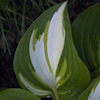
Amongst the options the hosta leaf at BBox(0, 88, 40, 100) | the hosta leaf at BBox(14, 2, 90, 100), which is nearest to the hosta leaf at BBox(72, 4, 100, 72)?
the hosta leaf at BBox(14, 2, 90, 100)

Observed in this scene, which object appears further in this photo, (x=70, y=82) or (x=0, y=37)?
(x=0, y=37)

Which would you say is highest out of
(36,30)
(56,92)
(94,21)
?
(36,30)

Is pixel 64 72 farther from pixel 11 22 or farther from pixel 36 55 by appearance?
pixel 11 22

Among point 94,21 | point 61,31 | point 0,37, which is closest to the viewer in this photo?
point 61,31

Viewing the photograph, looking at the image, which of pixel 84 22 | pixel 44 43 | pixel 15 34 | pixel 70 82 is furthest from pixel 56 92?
pixel 15 34

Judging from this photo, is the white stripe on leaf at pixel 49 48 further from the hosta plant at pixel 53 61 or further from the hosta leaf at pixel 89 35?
the hosta leaf at pixel 89 35

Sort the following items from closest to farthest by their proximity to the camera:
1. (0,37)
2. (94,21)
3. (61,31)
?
(61,31), (94,21), (0,37)

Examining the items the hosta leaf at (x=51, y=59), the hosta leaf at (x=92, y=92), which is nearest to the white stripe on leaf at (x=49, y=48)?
the hosta leaf at (x=51, y=59)
